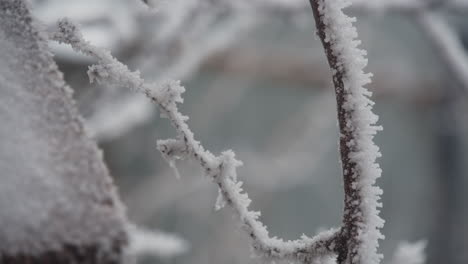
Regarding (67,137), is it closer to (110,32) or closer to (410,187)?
(110,32)

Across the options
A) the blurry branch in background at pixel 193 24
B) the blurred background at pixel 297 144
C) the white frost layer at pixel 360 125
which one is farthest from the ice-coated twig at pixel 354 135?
the blurred background at pixel 297 144

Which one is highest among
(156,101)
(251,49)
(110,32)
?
(251,49)

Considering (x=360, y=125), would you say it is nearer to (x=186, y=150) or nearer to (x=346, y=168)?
(x=346, y=168)

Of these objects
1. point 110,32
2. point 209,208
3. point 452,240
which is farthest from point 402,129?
point 110,32

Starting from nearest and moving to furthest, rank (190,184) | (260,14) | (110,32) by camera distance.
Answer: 1. (260,14)
2. (110,32)
3. (190,184)

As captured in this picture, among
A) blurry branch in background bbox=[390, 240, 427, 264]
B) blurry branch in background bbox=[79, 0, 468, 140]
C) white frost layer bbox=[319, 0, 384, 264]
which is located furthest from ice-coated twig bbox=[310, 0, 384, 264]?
blurry branch in background bbox=[79, 0, 468, 140]

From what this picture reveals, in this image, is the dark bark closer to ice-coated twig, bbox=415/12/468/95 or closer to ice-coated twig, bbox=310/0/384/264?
ice-coated twig, bbox=310/0/384/264

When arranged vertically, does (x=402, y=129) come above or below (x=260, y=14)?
above
